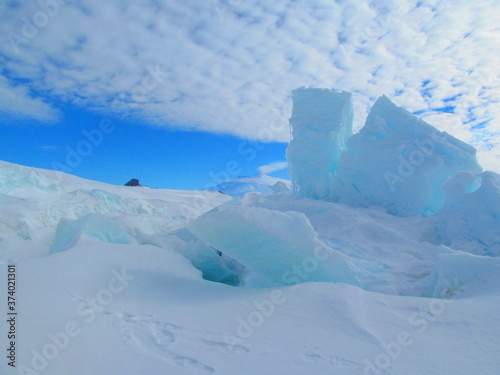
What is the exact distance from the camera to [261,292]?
3.44 meters

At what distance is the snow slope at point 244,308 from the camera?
2.07 m

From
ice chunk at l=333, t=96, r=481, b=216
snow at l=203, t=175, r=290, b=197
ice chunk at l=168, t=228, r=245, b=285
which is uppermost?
snow at l=203, t=175, r=290, b=197

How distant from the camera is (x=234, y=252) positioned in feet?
14.4

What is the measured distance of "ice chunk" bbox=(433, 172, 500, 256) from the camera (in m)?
7.12

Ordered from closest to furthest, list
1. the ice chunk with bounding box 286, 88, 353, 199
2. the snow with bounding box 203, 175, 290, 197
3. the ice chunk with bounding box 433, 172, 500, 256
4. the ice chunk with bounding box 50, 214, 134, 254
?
the ice chunk with bounding box 50, 214, 134, 254, the ice chunk with bounding box 433, 172, 500, 256, the ice chunk with bounding box 286, 88, 353, 199, the snow with bounding box 203, 175, 290, 197

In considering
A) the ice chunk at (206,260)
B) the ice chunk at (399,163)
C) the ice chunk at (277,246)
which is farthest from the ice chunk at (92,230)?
the ice chunk at (399,163)

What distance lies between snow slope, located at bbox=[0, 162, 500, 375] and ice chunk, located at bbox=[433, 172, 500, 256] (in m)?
2.10

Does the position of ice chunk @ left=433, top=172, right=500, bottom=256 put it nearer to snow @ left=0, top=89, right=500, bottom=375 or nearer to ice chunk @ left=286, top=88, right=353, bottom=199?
snow @ left=0, top=89, right=500, bottom=375

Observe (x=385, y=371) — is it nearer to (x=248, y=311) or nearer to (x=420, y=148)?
(x=248, y=311)

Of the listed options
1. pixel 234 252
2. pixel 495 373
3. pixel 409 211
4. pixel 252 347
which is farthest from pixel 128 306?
pixel 409 211

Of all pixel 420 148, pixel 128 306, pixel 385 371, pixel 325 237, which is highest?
pixel 420 148

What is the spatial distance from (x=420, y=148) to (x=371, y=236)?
4.42 m

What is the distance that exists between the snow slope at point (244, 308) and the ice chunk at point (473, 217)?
2.10 meters

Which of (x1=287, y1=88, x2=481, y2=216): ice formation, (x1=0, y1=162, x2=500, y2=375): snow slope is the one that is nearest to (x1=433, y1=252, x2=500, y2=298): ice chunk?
(x1=0, y1=162, x2=500, y2=375): snow slope
